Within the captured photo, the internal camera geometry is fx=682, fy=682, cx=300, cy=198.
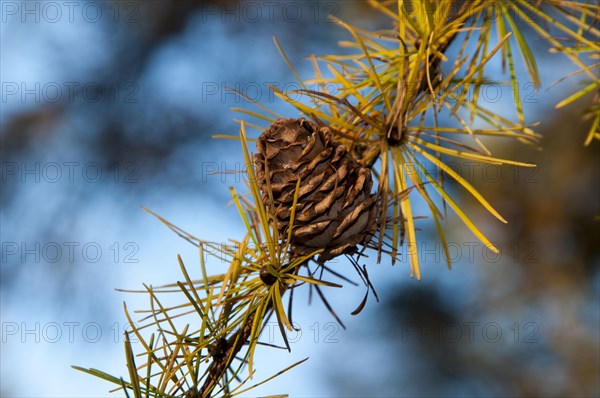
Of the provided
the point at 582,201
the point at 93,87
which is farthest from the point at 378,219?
the point at 93,87

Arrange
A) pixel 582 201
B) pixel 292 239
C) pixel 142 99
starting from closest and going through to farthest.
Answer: pixel 292 239, pixel 582 201, pixel 142 99

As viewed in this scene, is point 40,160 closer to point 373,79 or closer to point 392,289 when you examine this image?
point 392,289

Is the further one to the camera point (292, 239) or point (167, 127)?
point (167, 127)

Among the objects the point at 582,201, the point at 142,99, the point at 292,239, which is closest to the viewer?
the point at 292,239

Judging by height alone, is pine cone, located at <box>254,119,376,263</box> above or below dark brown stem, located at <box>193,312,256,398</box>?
above

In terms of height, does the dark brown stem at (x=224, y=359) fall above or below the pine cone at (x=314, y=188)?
below

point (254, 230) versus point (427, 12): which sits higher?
point (427, 12)

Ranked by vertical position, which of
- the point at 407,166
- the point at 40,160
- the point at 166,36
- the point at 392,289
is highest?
the point at 166,36
